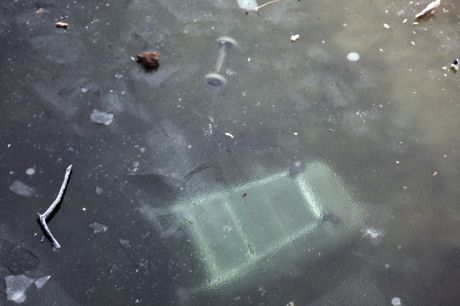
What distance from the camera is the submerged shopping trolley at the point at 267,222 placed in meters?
2.48

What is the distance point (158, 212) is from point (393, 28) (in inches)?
79.6

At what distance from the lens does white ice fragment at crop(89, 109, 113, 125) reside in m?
2.87

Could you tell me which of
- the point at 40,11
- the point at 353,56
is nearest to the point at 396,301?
the point at 353,56

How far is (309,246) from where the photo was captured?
255 cm

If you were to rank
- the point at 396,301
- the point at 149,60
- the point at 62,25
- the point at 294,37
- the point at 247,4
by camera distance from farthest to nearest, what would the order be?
the point at 247,4 < the point at 294,37 < the point at 62,25 < the point at 149,60 < the point at 396,301

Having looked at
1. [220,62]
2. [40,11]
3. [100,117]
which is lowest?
[100,117]

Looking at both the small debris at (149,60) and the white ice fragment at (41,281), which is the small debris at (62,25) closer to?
the small debris at (149,60)

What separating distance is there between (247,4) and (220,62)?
57 cm

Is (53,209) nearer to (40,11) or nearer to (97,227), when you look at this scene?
(97,227)

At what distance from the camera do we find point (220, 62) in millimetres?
3164

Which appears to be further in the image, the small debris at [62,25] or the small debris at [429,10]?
the small debris at [429,10]

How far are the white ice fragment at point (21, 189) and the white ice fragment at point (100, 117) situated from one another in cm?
51

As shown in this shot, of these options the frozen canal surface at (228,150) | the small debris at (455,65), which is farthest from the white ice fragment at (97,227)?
the small debris at (455,65)

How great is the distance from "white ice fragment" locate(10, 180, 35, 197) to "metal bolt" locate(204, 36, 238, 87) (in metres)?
1.17
